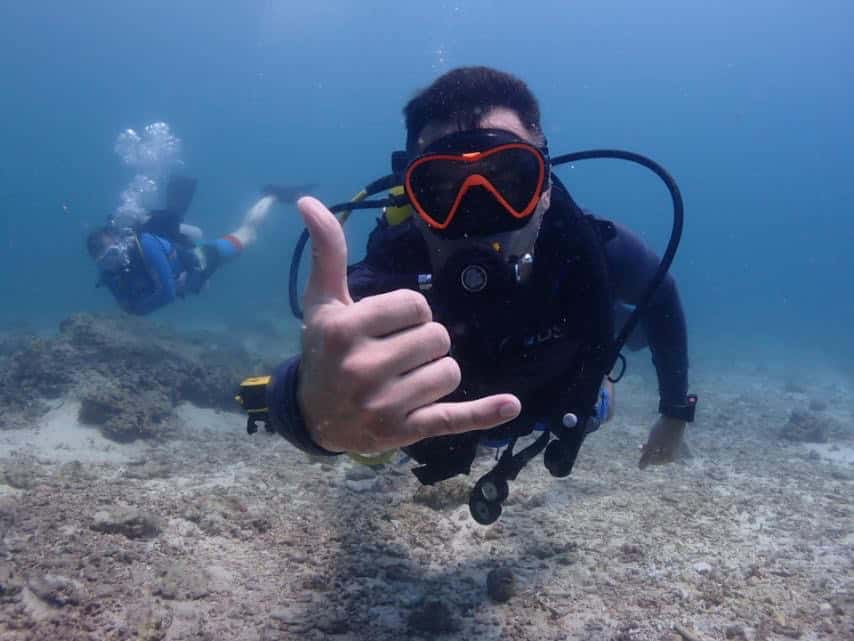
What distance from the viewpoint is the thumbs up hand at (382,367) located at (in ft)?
4.30

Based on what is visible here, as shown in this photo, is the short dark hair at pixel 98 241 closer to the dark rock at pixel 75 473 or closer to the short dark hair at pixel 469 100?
the dark rock at pixel 75 473

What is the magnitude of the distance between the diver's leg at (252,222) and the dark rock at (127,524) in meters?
11.1

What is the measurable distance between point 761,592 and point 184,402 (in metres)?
8.22

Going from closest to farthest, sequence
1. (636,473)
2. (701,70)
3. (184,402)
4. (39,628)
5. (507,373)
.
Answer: (39,628) → (507,373) → (636,473) → (184,402) → (701,70)

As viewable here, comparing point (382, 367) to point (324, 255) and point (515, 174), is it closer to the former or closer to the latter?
point (324, 255)

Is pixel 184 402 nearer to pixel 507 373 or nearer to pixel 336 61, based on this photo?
pixel 507 373

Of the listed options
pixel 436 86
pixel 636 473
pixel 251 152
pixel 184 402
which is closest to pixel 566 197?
pixel 436 86

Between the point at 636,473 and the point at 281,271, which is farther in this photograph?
the point at 281,271

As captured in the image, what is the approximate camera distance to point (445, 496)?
427cm

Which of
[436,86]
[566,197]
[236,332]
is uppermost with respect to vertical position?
[236,332]

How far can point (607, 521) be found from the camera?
4305 mm

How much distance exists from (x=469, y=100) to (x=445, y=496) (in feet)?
9.84

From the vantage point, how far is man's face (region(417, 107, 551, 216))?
3008mm

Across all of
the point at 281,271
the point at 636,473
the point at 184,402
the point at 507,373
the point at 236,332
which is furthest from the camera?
the point at 281,271
